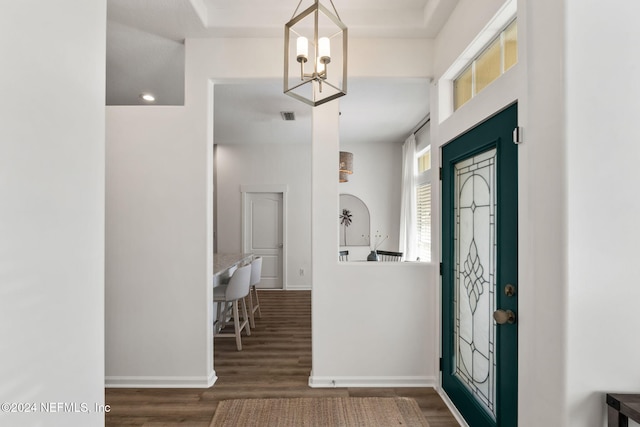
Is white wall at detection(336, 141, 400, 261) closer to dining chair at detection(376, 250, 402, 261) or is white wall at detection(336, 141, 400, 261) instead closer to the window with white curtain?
the window with white curtain

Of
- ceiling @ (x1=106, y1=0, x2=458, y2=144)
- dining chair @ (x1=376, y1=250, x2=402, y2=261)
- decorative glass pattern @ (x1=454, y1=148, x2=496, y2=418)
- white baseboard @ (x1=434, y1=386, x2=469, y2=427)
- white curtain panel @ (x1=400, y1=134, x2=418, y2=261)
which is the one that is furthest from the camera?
white curtain panel @ (x1=400, y1=134, x2=418, y2=261)

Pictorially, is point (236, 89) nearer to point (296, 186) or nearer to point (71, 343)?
point (296, 186)

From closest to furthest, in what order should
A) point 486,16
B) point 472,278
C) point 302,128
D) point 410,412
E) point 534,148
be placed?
point 534,148, point 486,16, point 472,278, point 410,412, point 302,128

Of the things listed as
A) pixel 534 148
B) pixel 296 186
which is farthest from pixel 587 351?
pixel 296 186

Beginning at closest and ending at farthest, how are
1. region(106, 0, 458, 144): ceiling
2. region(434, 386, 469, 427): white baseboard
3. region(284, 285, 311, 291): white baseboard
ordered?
region(434, 386, 469, 427): white baseboard
region(106, 0, 458, 144): ceiling
region(284, 285, 311, 291): white baseboard

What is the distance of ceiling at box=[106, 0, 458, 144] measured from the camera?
94.2 inches

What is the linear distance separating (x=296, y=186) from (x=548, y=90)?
17.4ft

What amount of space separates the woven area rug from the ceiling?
2.49m

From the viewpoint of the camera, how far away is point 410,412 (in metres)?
2.29

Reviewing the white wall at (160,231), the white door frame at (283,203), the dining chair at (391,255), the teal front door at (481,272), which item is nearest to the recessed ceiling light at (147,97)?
the white wall at (160,231)

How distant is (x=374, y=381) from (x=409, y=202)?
355 centimetres

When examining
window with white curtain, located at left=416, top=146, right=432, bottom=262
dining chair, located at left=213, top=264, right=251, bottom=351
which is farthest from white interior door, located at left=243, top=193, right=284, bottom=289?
dining chair, located at left=213, top=264, right=251, bottom=351

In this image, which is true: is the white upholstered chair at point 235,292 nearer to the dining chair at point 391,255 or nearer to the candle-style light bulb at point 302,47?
the dining chair at point 391,255

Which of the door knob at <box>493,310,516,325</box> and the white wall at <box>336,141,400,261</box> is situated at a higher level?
the white wall at <box>336,141,400,261</box>
